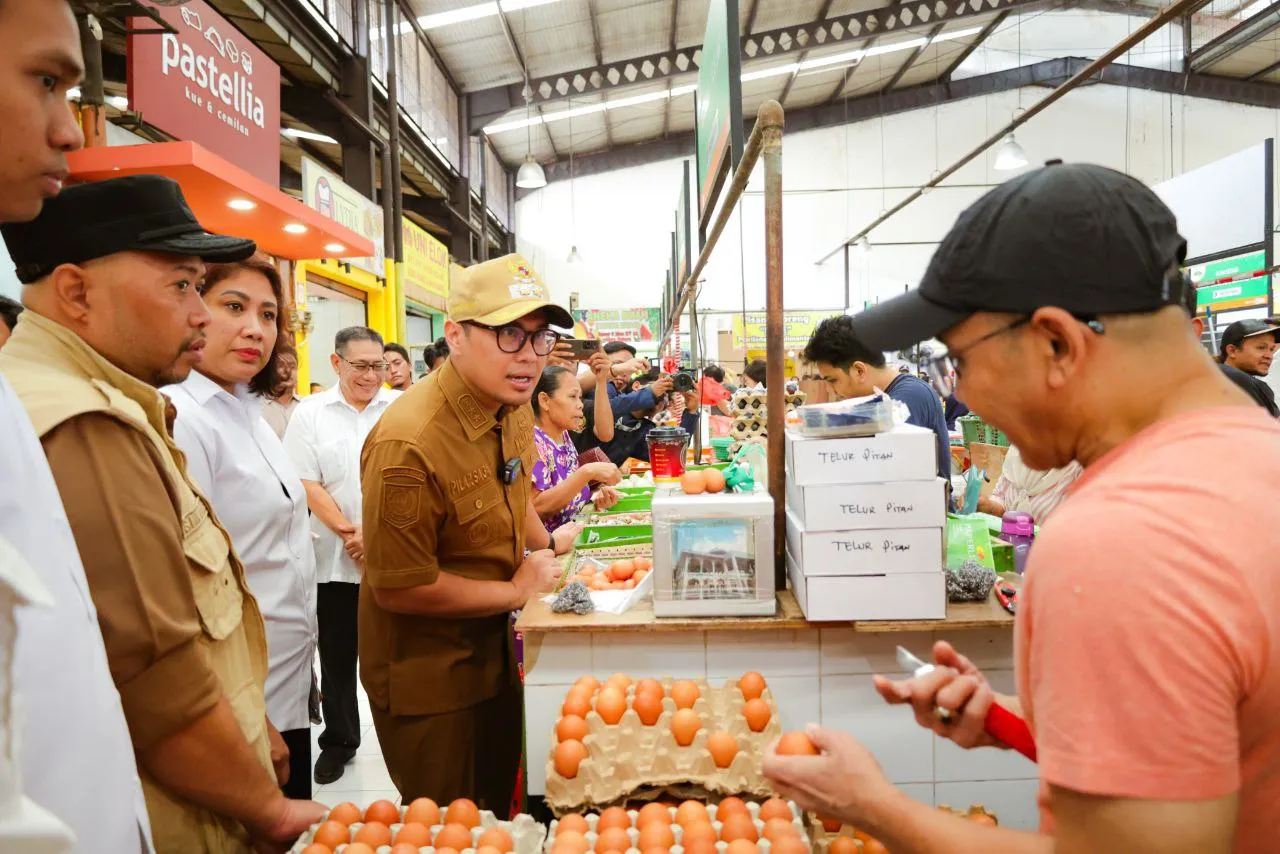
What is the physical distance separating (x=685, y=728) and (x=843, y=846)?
15.0 inches

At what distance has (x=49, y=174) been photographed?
0.90m

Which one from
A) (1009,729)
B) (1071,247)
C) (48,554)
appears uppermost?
(1071,247)

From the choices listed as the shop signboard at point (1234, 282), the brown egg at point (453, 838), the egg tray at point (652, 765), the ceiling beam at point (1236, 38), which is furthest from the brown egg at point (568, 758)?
the ceiling beam at point (1236, 38)

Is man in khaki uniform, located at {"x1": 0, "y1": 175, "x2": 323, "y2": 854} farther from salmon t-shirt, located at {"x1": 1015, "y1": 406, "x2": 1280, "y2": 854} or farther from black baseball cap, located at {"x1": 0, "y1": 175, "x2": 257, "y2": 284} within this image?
salmon t-shirt, located at {"x1": 1015, "y1": 406, "x2": 1280, "y2": 854}

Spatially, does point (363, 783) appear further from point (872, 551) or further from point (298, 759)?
point (872, 551)

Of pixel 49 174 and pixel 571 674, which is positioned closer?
pixel 49 174

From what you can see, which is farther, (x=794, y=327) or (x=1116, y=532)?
(x=794, y=327)

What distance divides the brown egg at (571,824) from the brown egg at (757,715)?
44cm

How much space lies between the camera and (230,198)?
4820mm

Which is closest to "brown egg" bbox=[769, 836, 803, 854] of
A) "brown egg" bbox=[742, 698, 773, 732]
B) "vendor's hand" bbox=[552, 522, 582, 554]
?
"brown egg" bbox=[742, 698, 773, 732]

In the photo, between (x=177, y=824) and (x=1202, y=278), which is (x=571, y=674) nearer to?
(x=177, y=824)

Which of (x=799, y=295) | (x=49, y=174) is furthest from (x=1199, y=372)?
(x=799, y=295)

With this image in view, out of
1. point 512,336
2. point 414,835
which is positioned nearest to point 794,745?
point 414,835

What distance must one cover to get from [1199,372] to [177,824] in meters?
1.62
